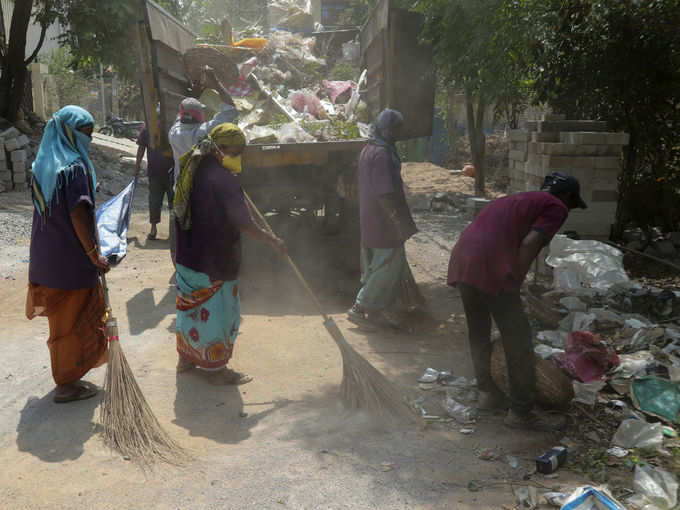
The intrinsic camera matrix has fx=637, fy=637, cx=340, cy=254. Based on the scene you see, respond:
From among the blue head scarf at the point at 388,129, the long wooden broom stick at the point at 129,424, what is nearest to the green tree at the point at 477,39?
the blue head scarf at the point at 388,129

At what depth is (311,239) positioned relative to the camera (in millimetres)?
8820

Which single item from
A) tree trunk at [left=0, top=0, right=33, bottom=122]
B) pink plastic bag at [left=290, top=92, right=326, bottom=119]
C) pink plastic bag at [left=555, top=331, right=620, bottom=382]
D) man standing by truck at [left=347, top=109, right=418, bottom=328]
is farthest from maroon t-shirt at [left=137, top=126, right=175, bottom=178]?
tree trunk at [left=0, top=0, right=33, bottom=122]

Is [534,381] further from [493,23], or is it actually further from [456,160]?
[456,160]

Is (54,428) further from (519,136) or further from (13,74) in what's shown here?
(13,74)

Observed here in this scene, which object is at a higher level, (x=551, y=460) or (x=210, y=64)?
(x=210, y=64)

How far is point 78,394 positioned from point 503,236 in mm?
2710

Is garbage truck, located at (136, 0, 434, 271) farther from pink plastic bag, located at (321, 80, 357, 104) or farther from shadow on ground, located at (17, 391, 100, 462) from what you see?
shadow on ground, located at (17, 391, 100, 462)

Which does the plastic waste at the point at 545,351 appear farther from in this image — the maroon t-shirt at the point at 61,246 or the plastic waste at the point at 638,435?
the maroon t-shirt at the point at 61,246

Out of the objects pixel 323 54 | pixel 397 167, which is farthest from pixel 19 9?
pixel 397 167

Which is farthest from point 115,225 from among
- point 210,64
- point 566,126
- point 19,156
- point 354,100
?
point 19,156

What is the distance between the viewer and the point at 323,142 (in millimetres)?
6680

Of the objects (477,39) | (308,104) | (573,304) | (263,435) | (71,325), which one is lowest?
(263,435)

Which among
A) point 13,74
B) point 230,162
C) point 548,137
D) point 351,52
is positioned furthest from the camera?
point 13,74

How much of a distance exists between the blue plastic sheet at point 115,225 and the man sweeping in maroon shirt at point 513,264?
3425 millimetres
